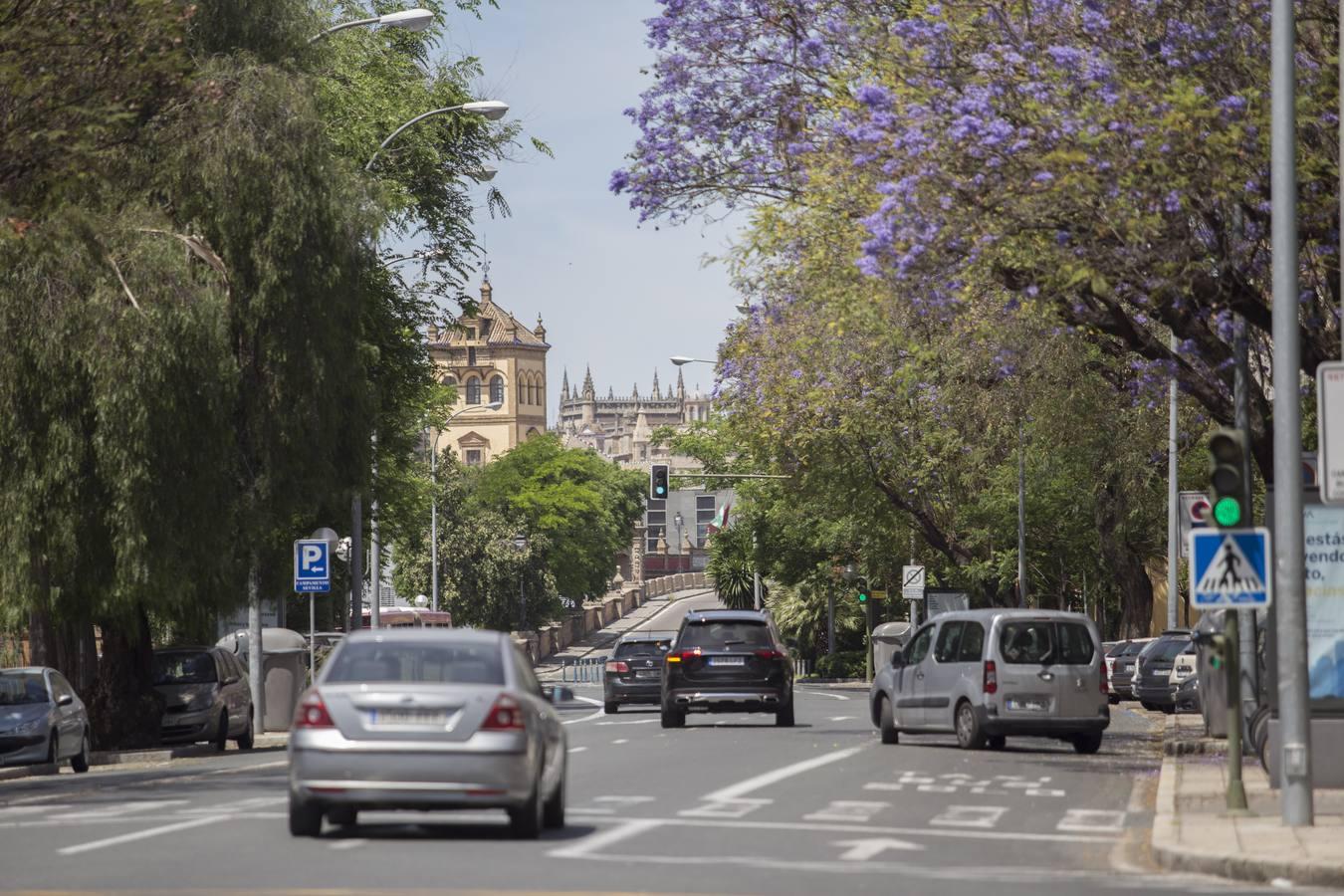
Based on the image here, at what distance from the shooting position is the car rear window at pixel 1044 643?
26750 millimetres

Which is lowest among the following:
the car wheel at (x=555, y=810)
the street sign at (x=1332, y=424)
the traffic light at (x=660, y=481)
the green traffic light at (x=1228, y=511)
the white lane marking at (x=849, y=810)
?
the white lane marking at (x=849, y=810)

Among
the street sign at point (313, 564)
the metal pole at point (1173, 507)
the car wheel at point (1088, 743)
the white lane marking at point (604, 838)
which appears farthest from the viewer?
the metal pole at point (1173, 507)

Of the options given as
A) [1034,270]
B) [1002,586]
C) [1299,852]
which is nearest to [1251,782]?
[1034,270]

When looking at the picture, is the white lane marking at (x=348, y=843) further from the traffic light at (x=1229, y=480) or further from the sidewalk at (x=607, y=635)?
the sidewalk at (x=607, y=635)

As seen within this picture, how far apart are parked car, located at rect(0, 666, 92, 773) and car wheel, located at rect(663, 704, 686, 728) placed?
856 centimetres

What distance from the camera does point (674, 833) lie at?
608 inches

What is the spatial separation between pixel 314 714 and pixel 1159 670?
29.8m

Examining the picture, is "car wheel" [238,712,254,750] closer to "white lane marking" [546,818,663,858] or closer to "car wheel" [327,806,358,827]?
"car wheel" [327,806,358,827]

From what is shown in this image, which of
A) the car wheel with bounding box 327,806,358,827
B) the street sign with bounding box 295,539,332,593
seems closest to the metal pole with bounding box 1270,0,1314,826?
the car wheel with bounding box 327,806,358,827

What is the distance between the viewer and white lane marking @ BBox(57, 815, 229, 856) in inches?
566

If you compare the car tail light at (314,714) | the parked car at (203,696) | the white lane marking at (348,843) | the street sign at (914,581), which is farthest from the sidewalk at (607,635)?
the car tail light at (314,714)

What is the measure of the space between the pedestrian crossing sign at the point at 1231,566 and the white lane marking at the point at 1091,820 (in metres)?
1.86

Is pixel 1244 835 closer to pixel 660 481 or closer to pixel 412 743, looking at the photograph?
pixel 412 743

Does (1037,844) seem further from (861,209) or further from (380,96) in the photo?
(380,96)
